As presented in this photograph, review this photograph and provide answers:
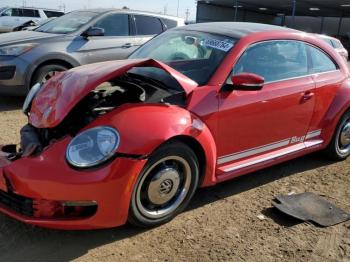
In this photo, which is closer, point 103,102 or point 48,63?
point 103,102

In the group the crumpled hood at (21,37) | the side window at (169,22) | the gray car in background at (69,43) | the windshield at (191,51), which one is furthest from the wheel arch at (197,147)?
the side window at (169,22)

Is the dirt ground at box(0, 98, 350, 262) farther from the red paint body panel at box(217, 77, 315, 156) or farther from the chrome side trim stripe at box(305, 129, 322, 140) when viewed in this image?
the chrome side trim stripe at box(305, 129, 322, 140)

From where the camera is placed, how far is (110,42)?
26.1 ft

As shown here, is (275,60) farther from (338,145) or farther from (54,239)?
(54,239)

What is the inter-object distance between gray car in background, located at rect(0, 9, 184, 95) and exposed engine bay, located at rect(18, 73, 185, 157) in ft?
11.5

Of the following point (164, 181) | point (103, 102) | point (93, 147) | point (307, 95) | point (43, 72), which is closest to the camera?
point (93, 147)

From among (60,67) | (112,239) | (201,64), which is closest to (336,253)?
(112,239)

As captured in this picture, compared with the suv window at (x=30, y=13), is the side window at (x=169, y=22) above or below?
above

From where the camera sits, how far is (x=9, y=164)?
10.1 ft

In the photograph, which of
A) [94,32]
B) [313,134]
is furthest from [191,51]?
[94,32]

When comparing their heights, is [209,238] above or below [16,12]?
above

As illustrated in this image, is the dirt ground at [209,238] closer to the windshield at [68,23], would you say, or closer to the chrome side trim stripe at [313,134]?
the chrome side trim stripe at [313,134]

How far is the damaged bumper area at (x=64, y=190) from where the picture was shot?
2.89 m

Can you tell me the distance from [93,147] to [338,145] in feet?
10.7
